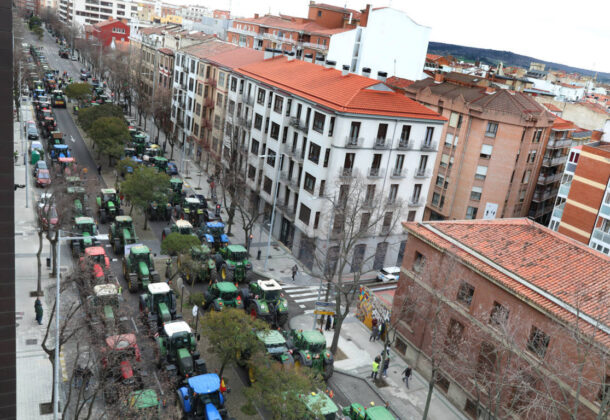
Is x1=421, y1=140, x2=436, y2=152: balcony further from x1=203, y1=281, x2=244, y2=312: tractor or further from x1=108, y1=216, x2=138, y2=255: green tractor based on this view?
x1=108, y1=216, x2=138, y2=255: green tractor

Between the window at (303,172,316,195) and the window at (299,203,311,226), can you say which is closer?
the window at (303,172,316,195)

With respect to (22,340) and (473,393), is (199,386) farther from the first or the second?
(473,393)

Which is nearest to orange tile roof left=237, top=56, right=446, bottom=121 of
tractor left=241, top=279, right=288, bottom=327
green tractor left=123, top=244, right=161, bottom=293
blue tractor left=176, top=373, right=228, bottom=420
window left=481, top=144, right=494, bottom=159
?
window left=481, top=144, right=494, bottom=159

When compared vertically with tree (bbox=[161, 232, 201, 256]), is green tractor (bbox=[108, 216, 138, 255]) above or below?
below

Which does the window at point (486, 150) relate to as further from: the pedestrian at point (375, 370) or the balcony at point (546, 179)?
the pedestrian at point (375, 370)

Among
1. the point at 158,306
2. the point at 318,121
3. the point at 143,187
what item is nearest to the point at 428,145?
the point at 318,121

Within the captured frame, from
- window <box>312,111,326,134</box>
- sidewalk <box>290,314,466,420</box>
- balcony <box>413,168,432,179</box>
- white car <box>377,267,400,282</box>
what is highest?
window <box>312,111,326,134</box>

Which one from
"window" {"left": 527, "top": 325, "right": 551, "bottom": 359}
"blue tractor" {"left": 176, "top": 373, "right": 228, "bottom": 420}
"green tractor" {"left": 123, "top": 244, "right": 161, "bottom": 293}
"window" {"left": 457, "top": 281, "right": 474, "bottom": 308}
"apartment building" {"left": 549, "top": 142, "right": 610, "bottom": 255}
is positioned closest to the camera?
"blue tractor" {"left": 176, "top": 373, "right": 228, "bottom": 420}

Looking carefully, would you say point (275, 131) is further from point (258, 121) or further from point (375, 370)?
point (375, 370)
